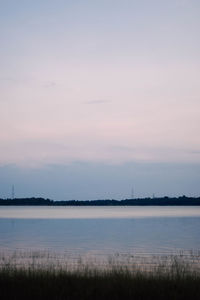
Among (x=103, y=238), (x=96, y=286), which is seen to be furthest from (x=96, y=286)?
(x=103, y=238)

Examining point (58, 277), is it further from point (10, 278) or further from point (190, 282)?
point (190, 282)

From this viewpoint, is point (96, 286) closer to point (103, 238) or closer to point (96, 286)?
point (96, 286)

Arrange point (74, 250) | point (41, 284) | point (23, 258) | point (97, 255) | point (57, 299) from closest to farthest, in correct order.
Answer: point (57, 299) < point (41, 284) < point (23, 258) < point (97, 255) < point (74, 250)

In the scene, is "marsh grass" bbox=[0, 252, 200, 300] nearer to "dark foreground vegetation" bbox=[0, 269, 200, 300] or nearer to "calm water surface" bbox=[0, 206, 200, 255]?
"dark foreground vegetation" bbox=[0, 269, 200, 300]

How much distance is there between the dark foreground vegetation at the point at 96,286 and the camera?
12.3 meters

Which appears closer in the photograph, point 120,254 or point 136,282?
point 136,282

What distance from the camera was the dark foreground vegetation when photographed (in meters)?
12.3

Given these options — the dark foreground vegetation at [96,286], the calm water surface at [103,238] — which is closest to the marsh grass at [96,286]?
the dark foreground vegetation at [96,286]

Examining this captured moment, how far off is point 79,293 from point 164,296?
2393 millimetres

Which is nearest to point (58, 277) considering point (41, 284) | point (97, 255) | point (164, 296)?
point (41, 284)

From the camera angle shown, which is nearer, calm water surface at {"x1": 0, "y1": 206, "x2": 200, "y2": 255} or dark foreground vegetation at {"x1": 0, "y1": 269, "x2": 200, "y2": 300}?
dark foreground vegetation at {"x1": 0, "y1": 269, "x2": 200, "y2": 300}

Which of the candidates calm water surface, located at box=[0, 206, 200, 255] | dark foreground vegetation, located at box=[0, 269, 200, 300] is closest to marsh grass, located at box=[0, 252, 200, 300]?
dark foreground vegetation, located at box=[0, 269, 200, 300]

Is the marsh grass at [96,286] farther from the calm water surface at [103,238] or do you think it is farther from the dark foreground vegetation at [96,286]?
the calm water surface at [103,238]

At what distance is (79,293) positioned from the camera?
487 inches
